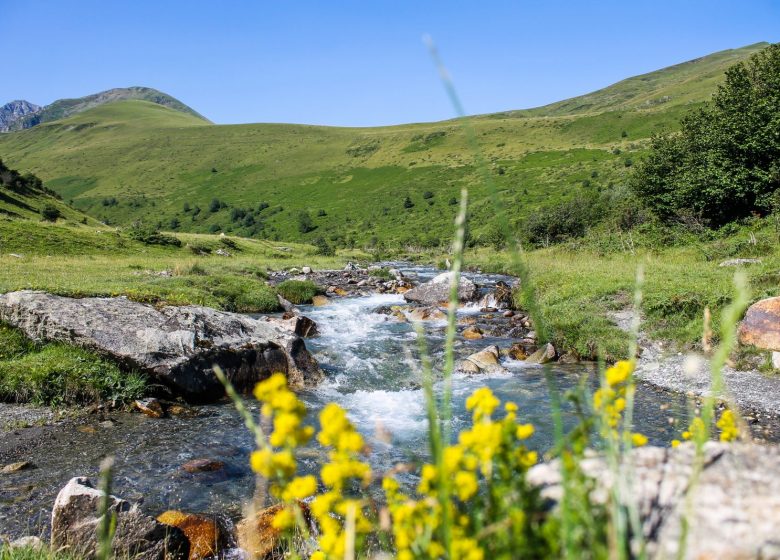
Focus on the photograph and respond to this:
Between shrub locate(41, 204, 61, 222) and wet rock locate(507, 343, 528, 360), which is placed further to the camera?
shrub locate(41, 204, 61, 222)

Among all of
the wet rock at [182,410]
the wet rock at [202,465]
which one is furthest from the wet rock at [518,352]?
the wet rock at [202,465]

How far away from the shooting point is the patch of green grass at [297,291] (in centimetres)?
2619

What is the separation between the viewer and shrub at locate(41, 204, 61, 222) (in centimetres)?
5680

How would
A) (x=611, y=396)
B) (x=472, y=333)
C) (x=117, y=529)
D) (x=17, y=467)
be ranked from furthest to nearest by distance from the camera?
(x=472, y=333) < (x=17, y=467) < (x=117, y=529) < (x=611, y=396)

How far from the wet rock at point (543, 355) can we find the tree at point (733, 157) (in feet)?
69.1

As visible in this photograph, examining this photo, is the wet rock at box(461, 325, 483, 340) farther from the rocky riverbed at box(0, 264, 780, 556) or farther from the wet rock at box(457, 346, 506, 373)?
the wet rock at box(457, 346, 506, 373)

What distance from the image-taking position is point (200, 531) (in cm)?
586

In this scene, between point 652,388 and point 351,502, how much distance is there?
1221 cm

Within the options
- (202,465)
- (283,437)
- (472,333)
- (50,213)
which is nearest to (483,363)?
(472,333)

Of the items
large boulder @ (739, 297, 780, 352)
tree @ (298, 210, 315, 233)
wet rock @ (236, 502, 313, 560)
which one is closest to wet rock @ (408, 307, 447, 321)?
large boulder @ (739, 297, 780, 352)

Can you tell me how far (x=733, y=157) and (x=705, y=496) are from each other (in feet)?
117

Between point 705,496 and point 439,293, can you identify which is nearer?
point 705,496

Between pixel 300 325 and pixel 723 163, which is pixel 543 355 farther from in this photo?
pixel 723 163

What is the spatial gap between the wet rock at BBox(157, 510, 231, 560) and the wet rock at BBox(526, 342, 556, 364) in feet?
34.0
